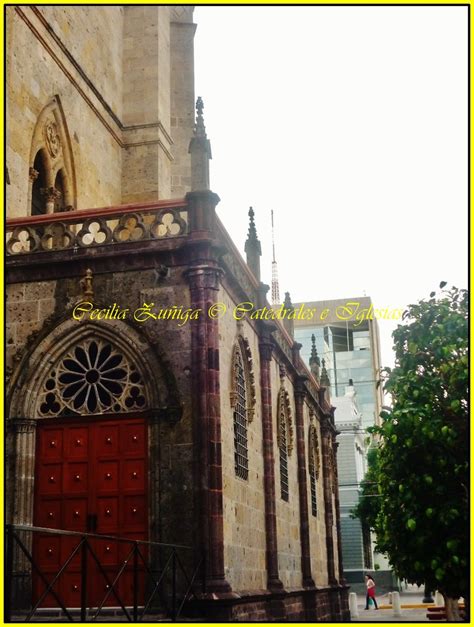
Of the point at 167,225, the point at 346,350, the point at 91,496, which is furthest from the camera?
the point at 346,350

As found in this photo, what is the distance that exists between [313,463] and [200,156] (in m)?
14.0

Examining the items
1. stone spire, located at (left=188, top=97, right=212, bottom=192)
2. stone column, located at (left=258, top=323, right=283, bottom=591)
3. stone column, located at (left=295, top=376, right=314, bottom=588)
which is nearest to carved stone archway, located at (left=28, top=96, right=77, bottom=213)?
stone spire, located at (left=188, top=97, right=212, bottom=192)

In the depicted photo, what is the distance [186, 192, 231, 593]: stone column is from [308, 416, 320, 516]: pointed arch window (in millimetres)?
12519

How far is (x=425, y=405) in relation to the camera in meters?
15.2

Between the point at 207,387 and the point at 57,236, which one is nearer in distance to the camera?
the point at 207,387

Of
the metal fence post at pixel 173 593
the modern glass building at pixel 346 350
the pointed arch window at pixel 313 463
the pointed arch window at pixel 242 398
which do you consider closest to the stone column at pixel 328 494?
the pointed arch window at pixel 313 463

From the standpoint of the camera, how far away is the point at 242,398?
Result: 56.7 feet

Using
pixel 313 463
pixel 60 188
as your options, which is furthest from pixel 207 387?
pixel 313 463

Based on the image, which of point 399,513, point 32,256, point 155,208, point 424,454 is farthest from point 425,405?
point 32,256

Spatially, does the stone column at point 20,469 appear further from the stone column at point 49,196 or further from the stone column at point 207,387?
the stone column at point 49,196

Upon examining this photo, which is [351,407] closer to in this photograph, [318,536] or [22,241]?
[318,536]

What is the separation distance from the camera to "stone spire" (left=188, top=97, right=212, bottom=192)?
15.2m

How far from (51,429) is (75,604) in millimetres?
2828

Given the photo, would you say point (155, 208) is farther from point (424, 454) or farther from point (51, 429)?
point (424, 454)
